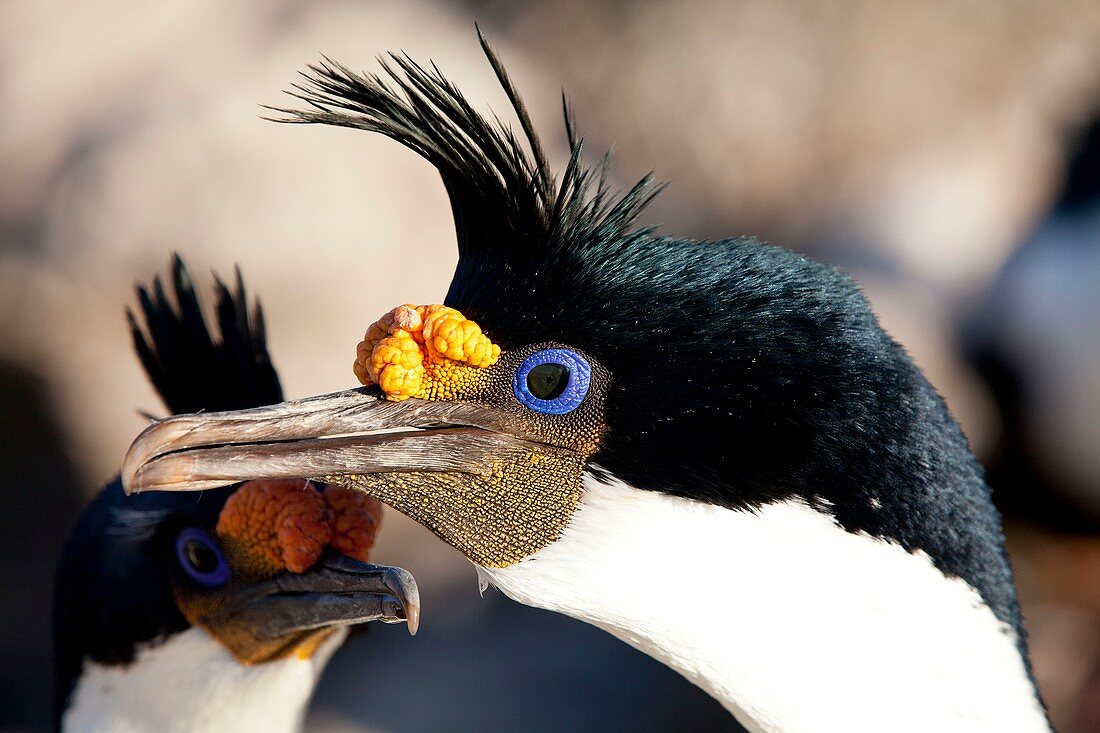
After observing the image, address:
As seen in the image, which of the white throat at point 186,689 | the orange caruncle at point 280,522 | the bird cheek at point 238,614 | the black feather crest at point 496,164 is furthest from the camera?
the white throat at point 186,689

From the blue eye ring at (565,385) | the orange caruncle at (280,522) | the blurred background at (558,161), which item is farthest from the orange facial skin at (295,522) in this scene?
the blurred background at (558,161)

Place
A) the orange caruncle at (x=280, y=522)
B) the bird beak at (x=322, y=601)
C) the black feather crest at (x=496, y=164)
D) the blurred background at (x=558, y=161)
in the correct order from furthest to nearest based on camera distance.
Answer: the blurred background at (x=558, y=161), the orange caruncle at (x=280, y=522), the bird beak at (x=322, y=601), the black feather crest at (x=496, y=164)

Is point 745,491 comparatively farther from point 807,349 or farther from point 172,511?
point 172,511

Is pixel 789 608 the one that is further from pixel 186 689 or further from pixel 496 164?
pixel 186 689

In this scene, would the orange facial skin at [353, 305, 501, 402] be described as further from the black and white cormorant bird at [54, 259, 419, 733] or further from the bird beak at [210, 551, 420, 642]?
the black and white cormorant bird at [54, 259, 419, 733]

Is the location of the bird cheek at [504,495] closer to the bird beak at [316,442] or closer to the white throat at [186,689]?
the bird beak at [316,442]

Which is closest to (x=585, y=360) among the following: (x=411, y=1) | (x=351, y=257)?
(x=351, y=257)

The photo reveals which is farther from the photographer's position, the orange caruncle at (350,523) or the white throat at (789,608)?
the orange caruncle at (350,523)

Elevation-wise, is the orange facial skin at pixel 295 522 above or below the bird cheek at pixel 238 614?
above
